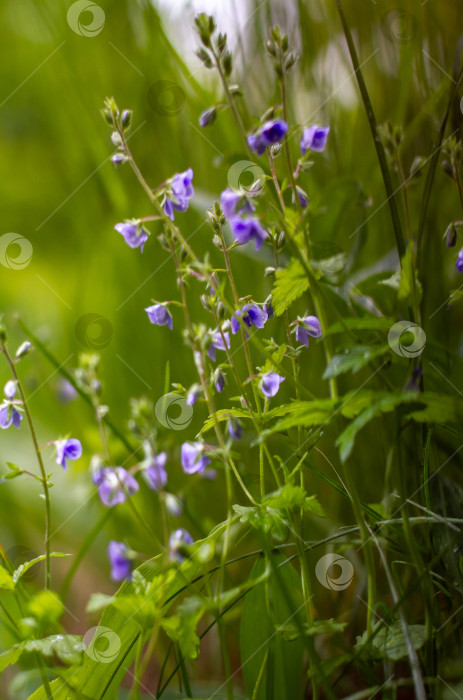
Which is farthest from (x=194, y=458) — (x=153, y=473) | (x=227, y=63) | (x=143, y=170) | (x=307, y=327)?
(x=143, y=170)

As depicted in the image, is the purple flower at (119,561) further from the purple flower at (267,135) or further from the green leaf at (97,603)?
the purple flower at (267,135)

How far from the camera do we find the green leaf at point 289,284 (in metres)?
0.41

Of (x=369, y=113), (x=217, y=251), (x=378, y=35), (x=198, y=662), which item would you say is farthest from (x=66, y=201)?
(x=198, y=662)

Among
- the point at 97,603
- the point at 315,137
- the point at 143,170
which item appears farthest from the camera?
the point at 143,170

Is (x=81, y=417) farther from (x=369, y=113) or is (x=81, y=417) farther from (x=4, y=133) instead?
(x=369, y=113)

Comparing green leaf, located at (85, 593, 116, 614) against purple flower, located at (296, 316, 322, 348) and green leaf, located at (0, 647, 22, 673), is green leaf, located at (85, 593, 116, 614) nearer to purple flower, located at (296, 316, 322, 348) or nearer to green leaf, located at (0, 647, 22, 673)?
green leaf, located at (0, 647, 22, 673)

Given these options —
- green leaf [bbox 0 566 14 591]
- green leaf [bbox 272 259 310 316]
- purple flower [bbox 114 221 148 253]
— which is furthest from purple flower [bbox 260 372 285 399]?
green leaf [bbox 0 566 14 591]

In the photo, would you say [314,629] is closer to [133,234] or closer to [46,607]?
[46,607]

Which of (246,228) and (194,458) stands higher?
(246,228)

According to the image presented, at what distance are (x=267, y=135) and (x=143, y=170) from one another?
67 centimetres

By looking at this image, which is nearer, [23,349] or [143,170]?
[23,349]

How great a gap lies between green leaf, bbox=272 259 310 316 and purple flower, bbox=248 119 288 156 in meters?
0.08

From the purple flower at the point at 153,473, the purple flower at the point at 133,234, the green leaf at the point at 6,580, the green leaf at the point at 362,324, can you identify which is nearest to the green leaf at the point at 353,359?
the green leaf at the point at 362,324

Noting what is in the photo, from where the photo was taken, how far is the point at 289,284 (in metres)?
0.43
